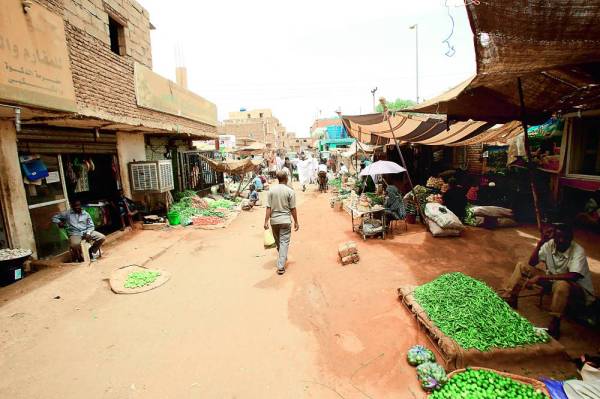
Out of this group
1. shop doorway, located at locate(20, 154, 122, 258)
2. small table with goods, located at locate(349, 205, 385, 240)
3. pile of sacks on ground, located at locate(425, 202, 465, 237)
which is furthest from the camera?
small table with goods, located at locate(349, 205, 385, 240)

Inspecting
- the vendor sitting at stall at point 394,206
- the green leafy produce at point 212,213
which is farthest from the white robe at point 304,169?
the vendor sitting at stall at point 394,206

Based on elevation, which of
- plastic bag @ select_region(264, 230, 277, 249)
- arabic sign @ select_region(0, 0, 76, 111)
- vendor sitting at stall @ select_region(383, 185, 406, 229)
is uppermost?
arabic sign @ select_region(0, 0, 76, 111)

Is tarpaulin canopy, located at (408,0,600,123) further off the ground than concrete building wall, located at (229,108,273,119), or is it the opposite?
concrete building wall, located at (229,108,273,119)

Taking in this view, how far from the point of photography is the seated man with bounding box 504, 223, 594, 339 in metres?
3.47

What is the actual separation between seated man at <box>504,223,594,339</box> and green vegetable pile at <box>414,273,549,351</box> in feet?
1.92

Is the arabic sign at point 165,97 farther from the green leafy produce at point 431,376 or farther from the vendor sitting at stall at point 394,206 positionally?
the green leafy produce at point 431,376

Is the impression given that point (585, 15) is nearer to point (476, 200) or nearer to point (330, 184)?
point (476, 200)

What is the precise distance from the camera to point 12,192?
5809 millimetres

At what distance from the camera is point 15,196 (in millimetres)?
5863

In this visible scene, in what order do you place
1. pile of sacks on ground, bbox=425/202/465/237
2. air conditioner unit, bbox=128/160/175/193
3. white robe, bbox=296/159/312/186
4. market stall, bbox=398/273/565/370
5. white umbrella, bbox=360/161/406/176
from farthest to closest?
white robe, bbox=296/159/312/186, air conditioner unit, bbox=128/160/175/193, white umbrella, bbox=360/161/406/176, pile of sacks on ground, bbox=425/202/465/237, market stall, bbox=398/273/565/370

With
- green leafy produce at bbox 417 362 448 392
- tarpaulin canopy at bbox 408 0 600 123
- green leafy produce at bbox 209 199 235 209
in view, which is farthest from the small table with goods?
green leafy produce at bbox 209 199 235 209

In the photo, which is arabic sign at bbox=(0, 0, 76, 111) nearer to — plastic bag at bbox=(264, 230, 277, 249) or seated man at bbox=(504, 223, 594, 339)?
plastic bag at bbox=(264, 230, 277, 249)

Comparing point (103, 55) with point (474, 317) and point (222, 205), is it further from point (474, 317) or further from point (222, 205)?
point (474, 317)

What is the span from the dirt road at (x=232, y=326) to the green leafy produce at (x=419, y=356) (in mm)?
122
